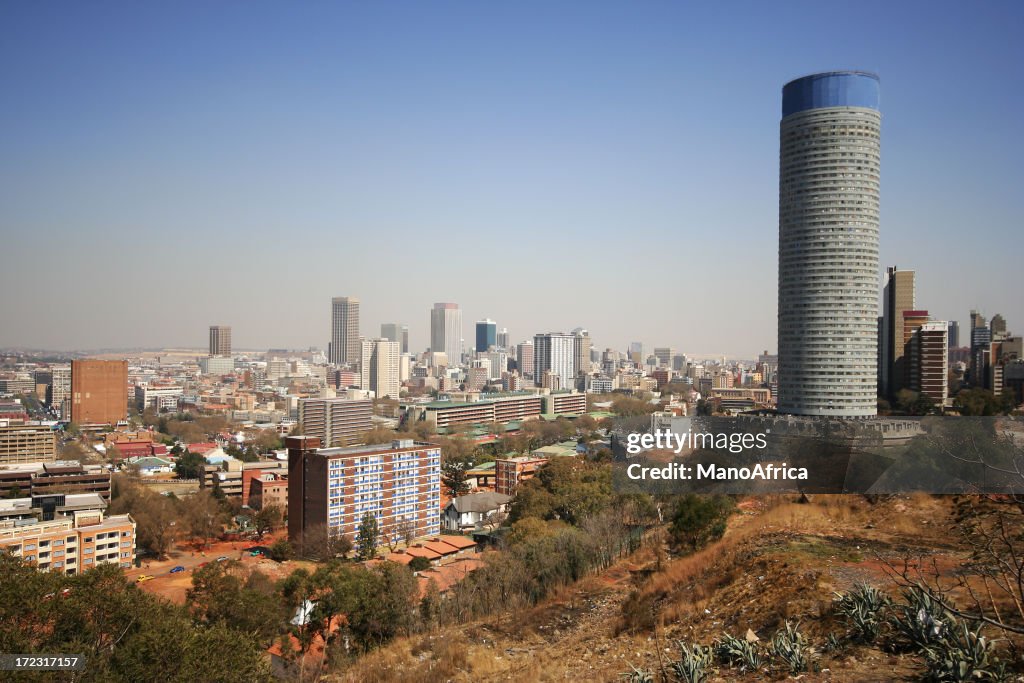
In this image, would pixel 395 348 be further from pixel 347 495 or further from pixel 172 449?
pixel 347 495

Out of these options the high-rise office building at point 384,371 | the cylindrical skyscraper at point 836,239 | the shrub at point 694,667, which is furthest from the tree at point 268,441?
the shrub at point 694,667

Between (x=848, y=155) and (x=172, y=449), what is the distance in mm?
22124

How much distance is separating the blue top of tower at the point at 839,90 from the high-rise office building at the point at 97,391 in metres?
26.8

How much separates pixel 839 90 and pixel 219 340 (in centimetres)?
6190

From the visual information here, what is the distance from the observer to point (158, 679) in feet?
10.7

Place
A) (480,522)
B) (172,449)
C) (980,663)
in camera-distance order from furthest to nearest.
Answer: (172,449) → (480,522) → (980,663)

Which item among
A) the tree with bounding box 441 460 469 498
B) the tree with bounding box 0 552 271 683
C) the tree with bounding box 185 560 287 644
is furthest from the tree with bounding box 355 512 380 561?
the tree with bounding box 0 552 271 683

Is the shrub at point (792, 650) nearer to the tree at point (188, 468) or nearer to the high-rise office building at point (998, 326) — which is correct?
the tree at point (188, 468)

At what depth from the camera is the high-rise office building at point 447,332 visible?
75.8 metres

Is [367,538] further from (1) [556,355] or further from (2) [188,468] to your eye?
(1) [556,355]

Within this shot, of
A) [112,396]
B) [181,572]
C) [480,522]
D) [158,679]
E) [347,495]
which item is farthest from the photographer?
[112,396]

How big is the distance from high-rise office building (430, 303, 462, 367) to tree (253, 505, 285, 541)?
61.3m

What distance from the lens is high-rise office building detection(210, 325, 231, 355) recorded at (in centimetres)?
6641

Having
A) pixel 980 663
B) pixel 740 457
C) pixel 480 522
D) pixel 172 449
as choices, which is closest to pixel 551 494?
pixel 480 522
